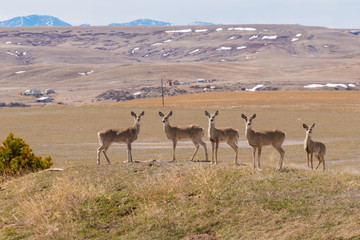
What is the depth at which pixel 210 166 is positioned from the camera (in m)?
14.9

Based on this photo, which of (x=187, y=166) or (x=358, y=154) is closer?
(x=187, y=166)

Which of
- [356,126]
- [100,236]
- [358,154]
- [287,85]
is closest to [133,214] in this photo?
[100,236]

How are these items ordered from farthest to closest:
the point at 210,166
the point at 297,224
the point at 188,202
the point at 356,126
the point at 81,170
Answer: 1. the point at 356,126
2. the point at 81,170
3. the point at 210,166
4. the point at 188,202
5. the point at 297,224

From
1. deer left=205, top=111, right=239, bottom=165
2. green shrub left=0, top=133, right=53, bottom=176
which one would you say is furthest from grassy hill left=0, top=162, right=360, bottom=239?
green shrub left=0, top=133, right=53, bottom=176

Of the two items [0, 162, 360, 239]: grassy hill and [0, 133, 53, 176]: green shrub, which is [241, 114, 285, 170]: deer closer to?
[0, 162, 360, 239]: grassy hill

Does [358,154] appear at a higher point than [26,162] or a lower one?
lower

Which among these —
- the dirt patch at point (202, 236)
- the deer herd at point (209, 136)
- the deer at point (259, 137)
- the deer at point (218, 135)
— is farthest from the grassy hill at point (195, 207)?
the deer at point (218, 135)

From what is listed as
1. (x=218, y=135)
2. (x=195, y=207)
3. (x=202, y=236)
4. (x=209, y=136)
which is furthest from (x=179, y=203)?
(x=218, y=135)

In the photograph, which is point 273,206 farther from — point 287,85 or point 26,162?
point 287,85

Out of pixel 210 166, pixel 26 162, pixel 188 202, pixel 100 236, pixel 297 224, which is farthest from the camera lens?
pixel 26 162

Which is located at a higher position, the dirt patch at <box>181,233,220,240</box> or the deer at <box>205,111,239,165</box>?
the deer at <box>205,111,239,165</box>

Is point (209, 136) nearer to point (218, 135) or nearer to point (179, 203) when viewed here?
point (218, 135)

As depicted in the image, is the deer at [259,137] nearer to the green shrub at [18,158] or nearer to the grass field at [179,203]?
the grass field at [179,203]

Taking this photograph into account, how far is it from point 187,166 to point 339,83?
349 ft
